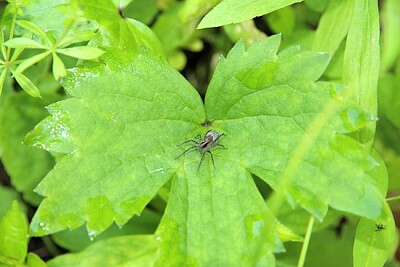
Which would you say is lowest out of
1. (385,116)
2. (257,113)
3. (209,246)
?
(385,116)

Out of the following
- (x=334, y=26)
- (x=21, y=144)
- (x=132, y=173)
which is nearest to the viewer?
(x=132, y=173)

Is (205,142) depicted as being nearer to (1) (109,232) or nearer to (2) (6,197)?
(1) (109,232)

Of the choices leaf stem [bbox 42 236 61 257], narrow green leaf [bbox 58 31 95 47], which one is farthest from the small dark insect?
leaf stem [bbox 42 236 61 257]

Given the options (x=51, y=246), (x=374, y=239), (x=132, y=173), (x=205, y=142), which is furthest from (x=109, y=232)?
(x=374, y=239)

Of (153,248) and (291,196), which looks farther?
(153,248)

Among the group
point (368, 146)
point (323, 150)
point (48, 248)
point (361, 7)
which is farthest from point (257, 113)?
point (48, 248)

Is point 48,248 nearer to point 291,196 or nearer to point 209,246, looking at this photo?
point 209,246

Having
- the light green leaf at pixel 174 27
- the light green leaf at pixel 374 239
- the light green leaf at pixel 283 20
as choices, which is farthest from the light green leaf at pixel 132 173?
the light green leaf at pixel 283 20

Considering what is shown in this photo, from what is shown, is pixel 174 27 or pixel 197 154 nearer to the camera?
pixel 197 154
